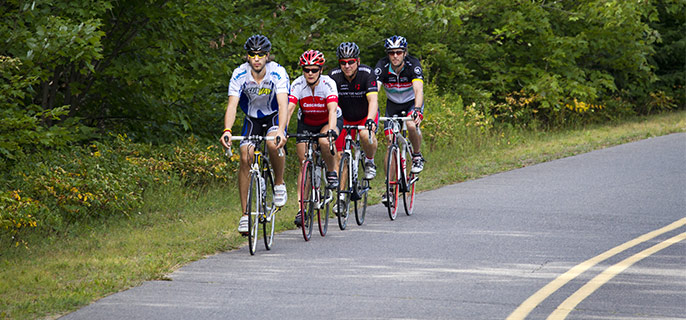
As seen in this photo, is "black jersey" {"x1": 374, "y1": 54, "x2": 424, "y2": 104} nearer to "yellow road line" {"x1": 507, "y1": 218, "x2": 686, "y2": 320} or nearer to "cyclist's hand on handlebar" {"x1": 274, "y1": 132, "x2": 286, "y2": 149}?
"cyclist's hand on handlebar" {"x1": 274, "y1": 132, "x2": 286, "y2": 149}

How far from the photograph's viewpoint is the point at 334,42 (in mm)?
19234

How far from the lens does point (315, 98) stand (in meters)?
10.5

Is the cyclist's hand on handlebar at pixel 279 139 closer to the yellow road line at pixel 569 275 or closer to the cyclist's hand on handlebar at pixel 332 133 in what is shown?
the cyclist's hand on handlebar at pixel 332 133

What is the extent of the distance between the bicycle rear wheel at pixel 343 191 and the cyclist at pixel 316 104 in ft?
0.48

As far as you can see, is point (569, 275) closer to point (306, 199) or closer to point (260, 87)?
point (306, 199)

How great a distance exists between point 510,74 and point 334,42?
686 cm

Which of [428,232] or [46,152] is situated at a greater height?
[46,152]

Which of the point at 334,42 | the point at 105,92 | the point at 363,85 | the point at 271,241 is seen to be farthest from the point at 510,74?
the point at 271,241

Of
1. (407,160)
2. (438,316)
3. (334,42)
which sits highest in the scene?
(334,42)

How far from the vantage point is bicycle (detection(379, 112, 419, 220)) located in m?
11.8

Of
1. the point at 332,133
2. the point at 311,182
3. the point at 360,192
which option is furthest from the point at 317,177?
the point at 360,192

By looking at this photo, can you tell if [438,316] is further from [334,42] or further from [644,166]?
[334,42]

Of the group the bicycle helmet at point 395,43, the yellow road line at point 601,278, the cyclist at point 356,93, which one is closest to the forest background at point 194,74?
the cyclist at point 356,93

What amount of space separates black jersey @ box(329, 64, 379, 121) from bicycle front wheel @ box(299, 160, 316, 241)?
4.77 ft
